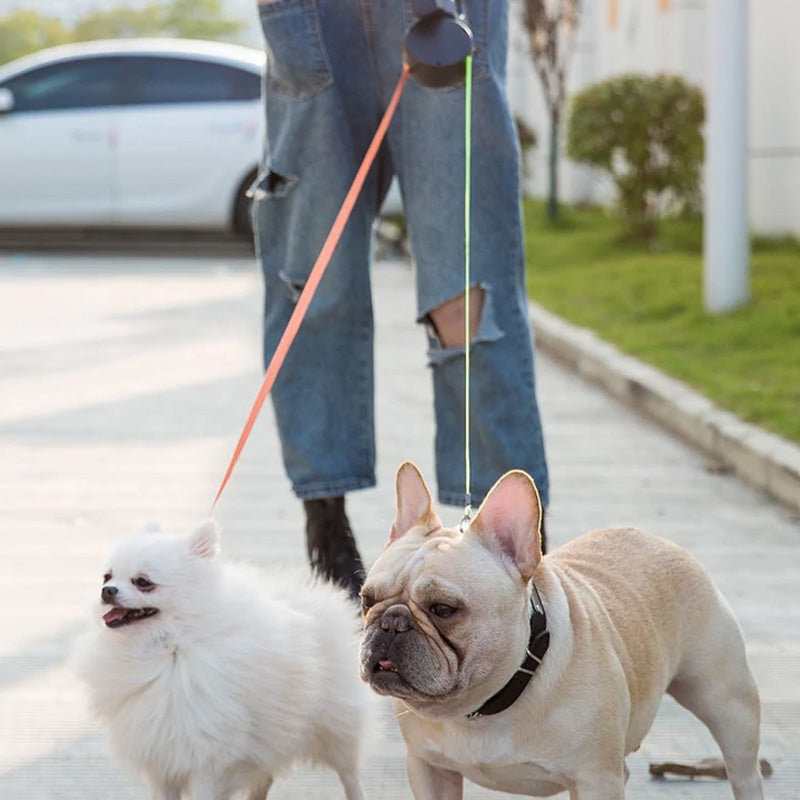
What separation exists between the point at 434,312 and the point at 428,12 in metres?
0.71

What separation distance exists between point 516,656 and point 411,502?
0.34 m

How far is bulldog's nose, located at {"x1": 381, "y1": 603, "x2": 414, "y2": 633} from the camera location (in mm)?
2365

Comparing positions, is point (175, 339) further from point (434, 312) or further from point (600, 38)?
point (600, 38)

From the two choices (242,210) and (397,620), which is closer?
(397,620)

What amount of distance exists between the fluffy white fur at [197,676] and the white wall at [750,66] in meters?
8.49

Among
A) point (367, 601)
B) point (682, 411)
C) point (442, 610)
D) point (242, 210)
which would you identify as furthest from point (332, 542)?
point (242, 210)

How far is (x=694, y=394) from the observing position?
698 centimetres

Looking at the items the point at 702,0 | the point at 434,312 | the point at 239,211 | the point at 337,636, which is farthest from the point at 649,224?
the point at 337,636

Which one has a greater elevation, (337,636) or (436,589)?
(436,589)

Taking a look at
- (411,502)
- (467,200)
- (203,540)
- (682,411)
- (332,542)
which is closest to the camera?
(411,502)

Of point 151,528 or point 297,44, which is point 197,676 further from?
point 297,44

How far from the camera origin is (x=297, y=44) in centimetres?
375

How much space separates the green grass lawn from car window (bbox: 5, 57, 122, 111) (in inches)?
174

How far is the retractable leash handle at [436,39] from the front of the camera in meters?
3.54
